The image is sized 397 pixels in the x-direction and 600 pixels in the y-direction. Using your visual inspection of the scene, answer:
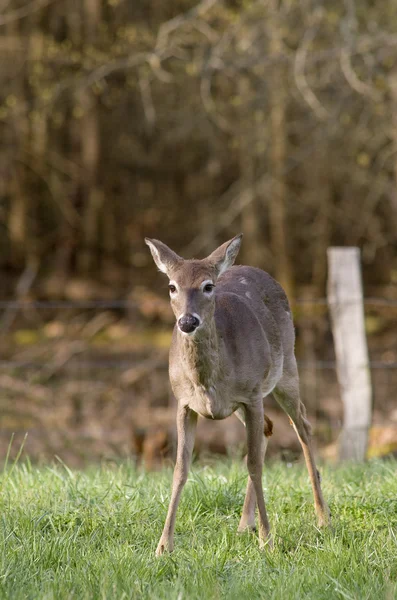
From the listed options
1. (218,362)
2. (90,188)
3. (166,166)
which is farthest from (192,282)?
(166,166)

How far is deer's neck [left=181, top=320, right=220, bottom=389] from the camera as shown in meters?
4.10

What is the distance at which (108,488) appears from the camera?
14.8 feet

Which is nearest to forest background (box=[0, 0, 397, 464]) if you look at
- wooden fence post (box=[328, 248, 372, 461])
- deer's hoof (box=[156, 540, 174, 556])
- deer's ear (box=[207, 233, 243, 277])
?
wooden fence post (box=[328, 248, 372, 461])

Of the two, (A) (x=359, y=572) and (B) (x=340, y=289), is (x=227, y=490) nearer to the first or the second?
(A) (x=359, y=572)

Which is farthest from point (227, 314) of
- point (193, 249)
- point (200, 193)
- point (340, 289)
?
point (200, 193)

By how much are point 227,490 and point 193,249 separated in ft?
41.7

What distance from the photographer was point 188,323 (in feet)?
12.8

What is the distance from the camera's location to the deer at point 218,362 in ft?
13.3

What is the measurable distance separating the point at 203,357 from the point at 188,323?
0.89 ft

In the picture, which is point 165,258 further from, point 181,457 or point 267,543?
point 267,543

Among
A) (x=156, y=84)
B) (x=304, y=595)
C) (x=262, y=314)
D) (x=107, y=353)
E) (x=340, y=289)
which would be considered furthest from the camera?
(x=156, y=84)

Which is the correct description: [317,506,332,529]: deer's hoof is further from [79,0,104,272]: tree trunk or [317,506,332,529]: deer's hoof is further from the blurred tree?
[79,0,104,272]: tree trunk

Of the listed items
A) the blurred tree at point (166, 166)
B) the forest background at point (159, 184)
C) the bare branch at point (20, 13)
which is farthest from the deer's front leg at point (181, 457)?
the blurred tree at point (166, 166)

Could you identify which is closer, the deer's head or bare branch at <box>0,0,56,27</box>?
the deer's head
